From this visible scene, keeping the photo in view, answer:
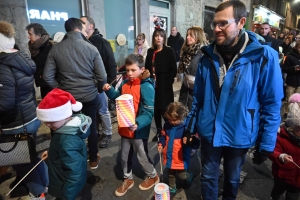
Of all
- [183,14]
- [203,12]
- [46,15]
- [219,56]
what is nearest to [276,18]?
[203,12]

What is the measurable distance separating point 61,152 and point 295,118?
210 cm

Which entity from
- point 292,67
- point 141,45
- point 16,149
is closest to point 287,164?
point 16,149

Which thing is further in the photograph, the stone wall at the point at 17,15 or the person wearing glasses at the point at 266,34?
the person wearing glasses at the point at 266,34

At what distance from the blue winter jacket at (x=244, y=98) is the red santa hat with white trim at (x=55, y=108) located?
48.0 inches

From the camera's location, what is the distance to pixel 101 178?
9.61ft

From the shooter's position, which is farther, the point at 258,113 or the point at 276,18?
the point at 276,18

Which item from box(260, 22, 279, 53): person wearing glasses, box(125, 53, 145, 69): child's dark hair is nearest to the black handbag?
box(125, 53, 145, 69): child's dark hair

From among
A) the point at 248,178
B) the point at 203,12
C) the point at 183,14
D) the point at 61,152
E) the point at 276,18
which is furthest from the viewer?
the point at 276,18

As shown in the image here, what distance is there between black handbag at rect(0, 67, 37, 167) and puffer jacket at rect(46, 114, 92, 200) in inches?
15.8

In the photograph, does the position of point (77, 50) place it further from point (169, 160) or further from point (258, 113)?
point (258, 113)

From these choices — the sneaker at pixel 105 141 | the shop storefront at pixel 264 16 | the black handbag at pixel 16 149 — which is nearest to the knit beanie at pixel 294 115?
the black handbag at pixel 16 149

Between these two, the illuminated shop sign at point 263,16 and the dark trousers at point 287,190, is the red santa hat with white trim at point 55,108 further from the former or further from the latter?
the illuminated shop sign at point 263,16

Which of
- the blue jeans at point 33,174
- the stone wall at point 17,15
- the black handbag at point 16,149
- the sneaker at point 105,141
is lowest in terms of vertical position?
Answer: the sneaker at point 105,141

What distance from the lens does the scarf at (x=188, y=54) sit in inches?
131
